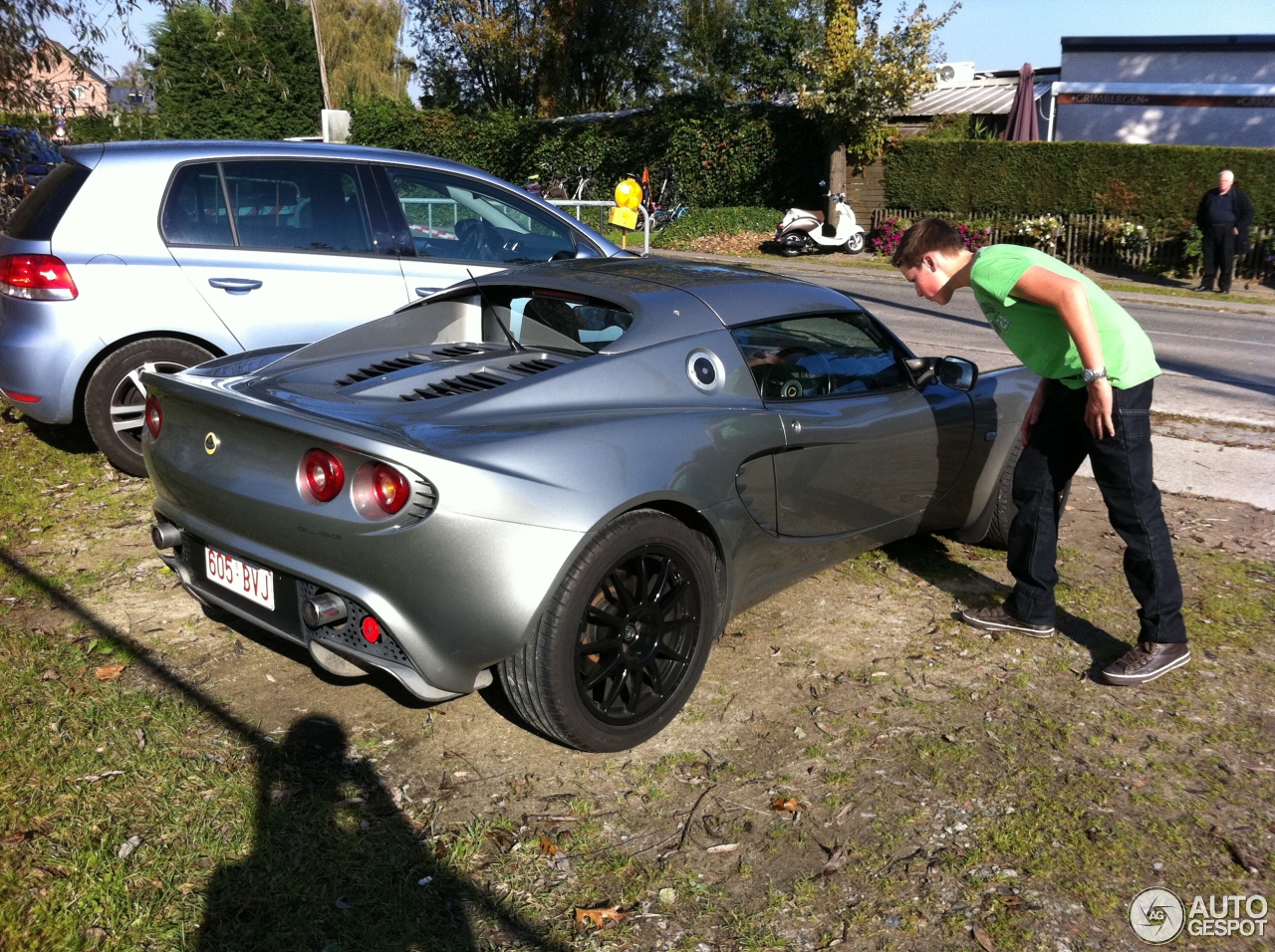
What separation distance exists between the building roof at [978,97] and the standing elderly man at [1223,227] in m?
9.66

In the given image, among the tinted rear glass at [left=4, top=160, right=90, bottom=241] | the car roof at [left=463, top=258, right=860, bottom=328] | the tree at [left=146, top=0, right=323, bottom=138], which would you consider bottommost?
the car roof at [left=463, top=258, right=860, bottom=328]

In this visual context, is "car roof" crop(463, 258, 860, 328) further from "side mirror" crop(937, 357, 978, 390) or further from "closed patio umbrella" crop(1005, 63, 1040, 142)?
"closed patio umbrella" crop(1005, 63, 1040, 142)

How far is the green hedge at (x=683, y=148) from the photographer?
26828 mm

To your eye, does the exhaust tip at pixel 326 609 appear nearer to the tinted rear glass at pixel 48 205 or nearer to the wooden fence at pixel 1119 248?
the tinted rear glass at pixel 48 205

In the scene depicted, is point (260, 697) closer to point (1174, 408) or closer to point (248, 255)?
point (248, 255)

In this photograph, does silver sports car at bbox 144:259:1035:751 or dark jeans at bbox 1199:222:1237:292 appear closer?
silver sports car at bbox 144:259:1035:751

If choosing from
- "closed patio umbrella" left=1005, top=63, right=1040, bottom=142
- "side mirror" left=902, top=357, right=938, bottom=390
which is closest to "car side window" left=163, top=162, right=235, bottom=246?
"side mirror" left=902, top=357, right=938, bottom=390

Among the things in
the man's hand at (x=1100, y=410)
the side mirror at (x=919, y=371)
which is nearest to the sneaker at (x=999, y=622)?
the man's hand at (x=1100, y=410)

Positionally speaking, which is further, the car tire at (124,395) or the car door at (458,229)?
the car door at (458,229)

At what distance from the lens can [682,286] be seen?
13.3ft

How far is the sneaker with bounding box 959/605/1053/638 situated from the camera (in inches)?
172

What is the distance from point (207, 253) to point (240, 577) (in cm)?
305

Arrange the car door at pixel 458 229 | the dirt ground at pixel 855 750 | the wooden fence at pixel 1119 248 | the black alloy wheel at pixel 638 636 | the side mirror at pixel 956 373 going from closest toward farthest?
the dirt ground at pixel 855 750, the black alloy wheel at pixel 638 636, the side mirror at pixel 956 373, the car door at pixel 458 229, the wooden fence at pixel 1119 248

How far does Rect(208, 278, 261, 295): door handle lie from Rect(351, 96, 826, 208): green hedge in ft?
73.2
